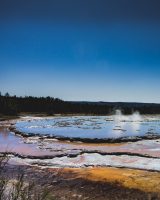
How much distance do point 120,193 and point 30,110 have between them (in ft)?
146

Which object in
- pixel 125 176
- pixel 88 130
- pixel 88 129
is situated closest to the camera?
pixel 125 176

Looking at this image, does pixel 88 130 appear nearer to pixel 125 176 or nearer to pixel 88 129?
pixel 88 129

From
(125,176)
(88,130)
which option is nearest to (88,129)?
(88,130)

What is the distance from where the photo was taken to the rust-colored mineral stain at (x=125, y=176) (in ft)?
27.2

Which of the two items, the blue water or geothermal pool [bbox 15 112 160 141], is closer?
geothermal pool [bbox 15 112 160 141]

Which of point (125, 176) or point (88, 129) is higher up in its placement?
point (88, 129)

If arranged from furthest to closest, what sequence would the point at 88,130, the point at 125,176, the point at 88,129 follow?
1. the point at 88,129
2. the point at 88,130
3. the point at 125,176

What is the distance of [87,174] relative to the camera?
9.59 metres

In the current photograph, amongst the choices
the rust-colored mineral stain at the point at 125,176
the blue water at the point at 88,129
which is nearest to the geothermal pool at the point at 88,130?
the blue water at the point at 88,129

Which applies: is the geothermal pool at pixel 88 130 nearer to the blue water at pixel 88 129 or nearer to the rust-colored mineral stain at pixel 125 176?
the blue water at pixel 88 129

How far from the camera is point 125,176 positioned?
930 centimetres

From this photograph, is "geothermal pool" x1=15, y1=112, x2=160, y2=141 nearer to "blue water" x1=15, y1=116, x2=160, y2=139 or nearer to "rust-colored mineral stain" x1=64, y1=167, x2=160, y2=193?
"blue water" x1=15, y1=116, x2=160, y2=139

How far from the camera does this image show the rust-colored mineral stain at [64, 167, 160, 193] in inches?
326

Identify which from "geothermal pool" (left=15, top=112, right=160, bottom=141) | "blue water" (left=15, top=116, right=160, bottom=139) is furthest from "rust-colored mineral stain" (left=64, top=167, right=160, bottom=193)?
"blue water" (left=15, top=116, right=160, bottom=139)
